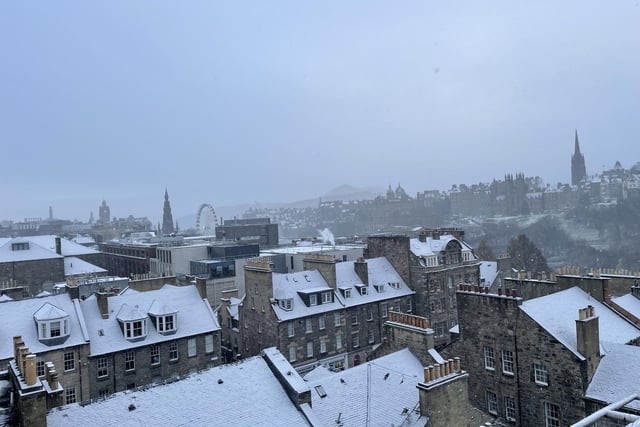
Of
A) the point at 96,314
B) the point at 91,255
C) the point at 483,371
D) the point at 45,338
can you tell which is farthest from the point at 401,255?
the point at 91,255

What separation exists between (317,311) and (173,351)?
12.5 meters

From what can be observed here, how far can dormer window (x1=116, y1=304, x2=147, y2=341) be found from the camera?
3306cm

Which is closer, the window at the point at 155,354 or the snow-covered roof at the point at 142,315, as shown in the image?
the snow-covered roof at the point at 142,315

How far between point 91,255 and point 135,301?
4825cm

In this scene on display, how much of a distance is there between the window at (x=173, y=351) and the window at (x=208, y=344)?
7.24ft

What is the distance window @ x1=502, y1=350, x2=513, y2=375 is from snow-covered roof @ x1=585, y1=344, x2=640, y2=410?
12.4ft

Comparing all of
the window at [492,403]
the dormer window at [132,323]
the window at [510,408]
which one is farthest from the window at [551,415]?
the dormer window at [132,323]

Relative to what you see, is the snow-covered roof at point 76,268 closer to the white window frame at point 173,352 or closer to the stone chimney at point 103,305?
the stone chimney at point 103,305

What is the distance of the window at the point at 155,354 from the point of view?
3369 cm

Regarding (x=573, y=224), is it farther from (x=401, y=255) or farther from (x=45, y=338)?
(x=45, y=338)

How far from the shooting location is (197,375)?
1678cm

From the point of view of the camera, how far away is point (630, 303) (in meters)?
27.0

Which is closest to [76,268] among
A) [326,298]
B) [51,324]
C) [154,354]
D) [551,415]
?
[154,354]

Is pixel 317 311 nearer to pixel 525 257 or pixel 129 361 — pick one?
pixel 129 361
